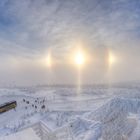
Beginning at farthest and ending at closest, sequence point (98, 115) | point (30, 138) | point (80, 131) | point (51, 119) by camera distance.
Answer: point (51, 119)
point (98, 115)
point (80, 131)
point (30, 138)

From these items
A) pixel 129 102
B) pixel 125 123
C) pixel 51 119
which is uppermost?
pixel 129 102

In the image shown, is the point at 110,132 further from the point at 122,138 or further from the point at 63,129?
the point at 63,129

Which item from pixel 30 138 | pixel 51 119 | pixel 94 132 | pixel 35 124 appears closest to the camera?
pixel 30 138

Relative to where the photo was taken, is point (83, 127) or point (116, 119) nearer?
point (83, 127)

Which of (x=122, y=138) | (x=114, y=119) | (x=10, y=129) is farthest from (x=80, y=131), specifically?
(x=10, y=129)

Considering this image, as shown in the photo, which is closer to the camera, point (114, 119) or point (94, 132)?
point (94, 132)

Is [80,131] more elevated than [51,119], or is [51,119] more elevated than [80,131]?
[80,131]

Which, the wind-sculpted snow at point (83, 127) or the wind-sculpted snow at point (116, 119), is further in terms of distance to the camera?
the wind-sculpted snow at point (116, 119)

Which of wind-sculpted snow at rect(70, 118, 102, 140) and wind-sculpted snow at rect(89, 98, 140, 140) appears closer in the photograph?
wind-sculpted snow at rect(70, 118, 102, 140)

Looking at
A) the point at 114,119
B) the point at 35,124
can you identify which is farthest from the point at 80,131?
the point at 35,124

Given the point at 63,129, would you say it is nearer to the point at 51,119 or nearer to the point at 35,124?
the point at 35,124
